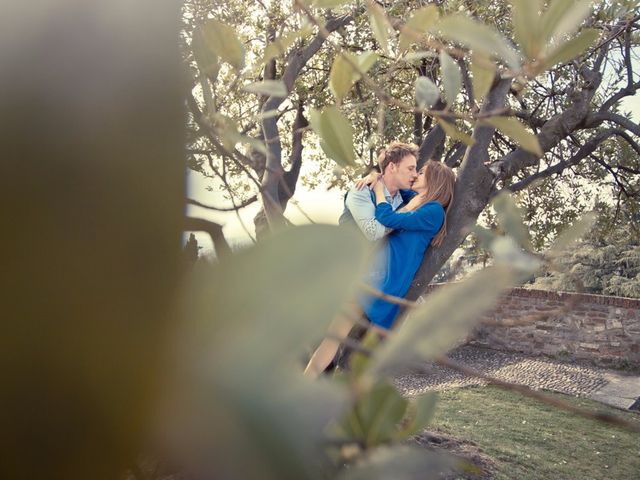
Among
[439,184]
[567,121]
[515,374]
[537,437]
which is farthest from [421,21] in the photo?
[515,374]

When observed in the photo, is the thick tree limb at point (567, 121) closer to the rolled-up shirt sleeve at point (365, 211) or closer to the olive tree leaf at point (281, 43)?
the rolled-up shirt sleeve at point (365, 211)

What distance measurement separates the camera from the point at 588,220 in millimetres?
319

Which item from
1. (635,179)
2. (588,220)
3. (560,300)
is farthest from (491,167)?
(560,300)

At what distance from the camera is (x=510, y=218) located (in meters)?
0.28

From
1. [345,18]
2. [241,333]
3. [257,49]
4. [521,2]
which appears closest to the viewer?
[241,333]

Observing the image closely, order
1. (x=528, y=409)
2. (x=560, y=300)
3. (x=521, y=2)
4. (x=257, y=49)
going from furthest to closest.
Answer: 1. (x=560, y=300)
2. (x=528, y=409)
3. (x=257, y=49)
4. (x=521, y=2)

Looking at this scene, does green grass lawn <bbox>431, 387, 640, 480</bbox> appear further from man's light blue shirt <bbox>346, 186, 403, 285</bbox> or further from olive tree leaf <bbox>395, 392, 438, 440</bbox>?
olive tree leaf <bbox>395, 392, 438, 440</bbox>

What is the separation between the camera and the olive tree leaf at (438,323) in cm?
14

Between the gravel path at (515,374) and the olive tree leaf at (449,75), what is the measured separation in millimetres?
7070

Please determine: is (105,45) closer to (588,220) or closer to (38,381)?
(38,381)

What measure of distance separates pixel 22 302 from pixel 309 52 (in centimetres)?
466

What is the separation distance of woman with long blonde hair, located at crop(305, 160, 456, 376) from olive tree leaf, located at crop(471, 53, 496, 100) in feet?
7.84

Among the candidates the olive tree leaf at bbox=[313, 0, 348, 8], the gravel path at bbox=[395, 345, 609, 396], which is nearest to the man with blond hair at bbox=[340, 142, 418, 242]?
the olive tree leaf at bbox=[313, 0, 348, 8]

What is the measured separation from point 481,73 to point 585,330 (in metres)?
9.76
